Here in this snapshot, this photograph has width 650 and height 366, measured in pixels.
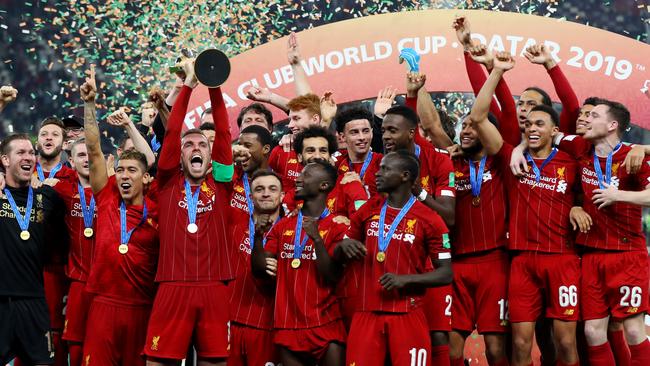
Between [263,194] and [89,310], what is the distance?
1.41 meters

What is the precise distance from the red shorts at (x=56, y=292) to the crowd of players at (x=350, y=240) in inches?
9.6

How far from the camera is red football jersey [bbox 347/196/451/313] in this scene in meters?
6.18

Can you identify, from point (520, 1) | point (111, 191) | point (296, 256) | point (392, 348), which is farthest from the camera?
point (520, 1)

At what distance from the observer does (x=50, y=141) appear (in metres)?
8.03

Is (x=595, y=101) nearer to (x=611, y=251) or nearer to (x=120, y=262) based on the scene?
(x=611, y=251)

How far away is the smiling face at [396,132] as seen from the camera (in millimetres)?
6820

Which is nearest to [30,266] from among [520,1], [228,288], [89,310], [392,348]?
[89,310]

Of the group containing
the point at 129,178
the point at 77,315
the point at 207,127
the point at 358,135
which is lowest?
the point at 77,315

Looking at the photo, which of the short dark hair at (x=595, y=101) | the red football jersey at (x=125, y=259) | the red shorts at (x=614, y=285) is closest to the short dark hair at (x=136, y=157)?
the red football jersey at (x=125, y=259)

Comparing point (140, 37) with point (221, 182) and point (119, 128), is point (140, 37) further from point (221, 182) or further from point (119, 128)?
point (221, 182)

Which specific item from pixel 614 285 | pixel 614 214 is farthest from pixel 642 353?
pixel 614 214

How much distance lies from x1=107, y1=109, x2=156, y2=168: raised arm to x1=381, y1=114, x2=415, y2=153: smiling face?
5.80 feet

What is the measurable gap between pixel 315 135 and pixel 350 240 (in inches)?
50.8

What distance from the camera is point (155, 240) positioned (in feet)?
22.6
